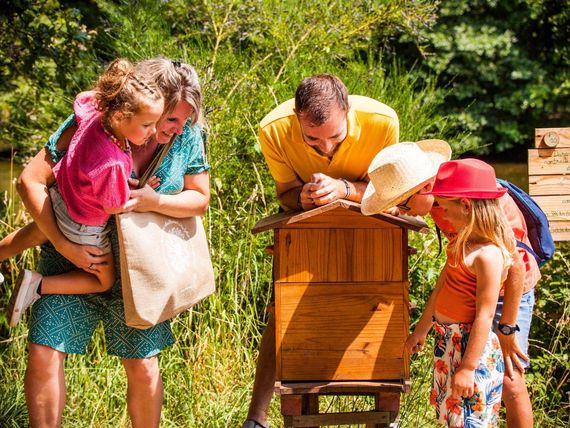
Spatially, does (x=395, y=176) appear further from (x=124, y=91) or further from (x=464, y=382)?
(x=124, y=91)

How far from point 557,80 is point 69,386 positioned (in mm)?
10509

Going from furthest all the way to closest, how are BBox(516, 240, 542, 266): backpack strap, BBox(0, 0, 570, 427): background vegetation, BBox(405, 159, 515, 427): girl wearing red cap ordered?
BBox(0, 0, 570, 427): background vegetation, BBox(516, 240, 542, 266): backpack strap, BBox(405, 159, 515, 427): girl wearing red cap

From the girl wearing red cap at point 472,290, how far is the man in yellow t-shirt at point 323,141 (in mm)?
411

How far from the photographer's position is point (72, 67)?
20.6 feet

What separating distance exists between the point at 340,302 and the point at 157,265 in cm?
77

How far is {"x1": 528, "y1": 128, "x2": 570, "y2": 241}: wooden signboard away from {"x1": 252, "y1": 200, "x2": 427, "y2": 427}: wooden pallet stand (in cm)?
162

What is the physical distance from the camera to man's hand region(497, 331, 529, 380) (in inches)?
142

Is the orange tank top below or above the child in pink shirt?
below

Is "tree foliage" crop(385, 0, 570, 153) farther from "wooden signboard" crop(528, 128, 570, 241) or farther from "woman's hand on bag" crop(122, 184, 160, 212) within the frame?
"woman's hand on bag" crop(122, 184, 160, 212)

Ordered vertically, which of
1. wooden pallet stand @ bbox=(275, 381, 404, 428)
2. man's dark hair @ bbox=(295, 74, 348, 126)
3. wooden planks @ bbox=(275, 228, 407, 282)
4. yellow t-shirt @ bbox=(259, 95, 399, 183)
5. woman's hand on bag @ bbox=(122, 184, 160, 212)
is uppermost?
man's dark hair @ bbox=(295, 74, 348, 126)

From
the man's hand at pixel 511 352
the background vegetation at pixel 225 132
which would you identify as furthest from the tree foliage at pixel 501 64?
the man's hand at pixel 511 352

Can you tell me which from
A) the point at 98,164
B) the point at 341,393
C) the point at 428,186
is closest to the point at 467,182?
the point at 428,186

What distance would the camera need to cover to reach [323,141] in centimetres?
363

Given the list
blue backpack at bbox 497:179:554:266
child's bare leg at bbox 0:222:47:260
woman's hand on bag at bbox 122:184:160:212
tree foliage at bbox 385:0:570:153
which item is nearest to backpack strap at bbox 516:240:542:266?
blue backpack at bbox 497:179:554:266
